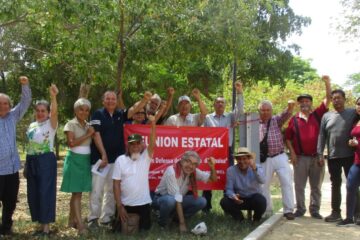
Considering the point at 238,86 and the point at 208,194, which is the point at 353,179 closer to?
the point at 238,86

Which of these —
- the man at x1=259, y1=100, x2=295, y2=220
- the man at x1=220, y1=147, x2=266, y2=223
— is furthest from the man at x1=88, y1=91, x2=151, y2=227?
the man at x1=259, y1=100, x2=295, y2=220

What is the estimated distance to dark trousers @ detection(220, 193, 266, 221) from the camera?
7.07 meters

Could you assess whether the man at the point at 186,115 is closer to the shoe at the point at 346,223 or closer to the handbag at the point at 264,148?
the handbag at the point at 264,148

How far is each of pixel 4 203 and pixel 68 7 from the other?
2.73 m

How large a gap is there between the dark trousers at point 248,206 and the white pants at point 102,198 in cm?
174

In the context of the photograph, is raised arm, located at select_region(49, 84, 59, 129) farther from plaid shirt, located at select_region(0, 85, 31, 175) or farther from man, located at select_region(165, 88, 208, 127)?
man, located at select_region(165, 88, 208, 127)

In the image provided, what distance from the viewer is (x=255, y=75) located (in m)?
Answer: 17.9

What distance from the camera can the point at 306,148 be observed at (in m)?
7.68

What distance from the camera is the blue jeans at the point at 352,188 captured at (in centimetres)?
694

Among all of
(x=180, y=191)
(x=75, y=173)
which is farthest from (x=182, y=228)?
(x=75, y=173)

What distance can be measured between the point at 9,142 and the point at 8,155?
0.55 feet

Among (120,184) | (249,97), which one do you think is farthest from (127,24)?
(249,97)

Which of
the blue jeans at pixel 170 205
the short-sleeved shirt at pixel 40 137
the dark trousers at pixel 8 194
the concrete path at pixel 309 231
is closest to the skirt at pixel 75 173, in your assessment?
the short-sleeved shirt at pixel 40 137

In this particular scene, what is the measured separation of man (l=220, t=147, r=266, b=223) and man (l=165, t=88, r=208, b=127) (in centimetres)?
93
